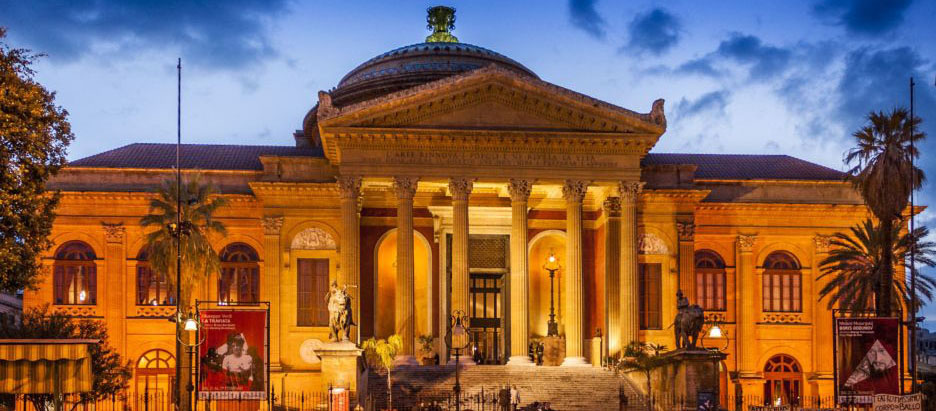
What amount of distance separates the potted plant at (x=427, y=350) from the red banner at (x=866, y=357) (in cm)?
1847

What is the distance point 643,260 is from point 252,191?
1771 cm

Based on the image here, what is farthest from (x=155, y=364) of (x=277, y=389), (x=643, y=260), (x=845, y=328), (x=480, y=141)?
(x=845, y=328)

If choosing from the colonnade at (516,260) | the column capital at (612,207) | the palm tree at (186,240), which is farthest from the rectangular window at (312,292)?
the column capital at (612,207)

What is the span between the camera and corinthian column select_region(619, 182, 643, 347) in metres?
44.4

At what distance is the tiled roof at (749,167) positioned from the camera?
2147 inches

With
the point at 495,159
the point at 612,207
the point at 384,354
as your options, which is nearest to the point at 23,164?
the point at 384,354

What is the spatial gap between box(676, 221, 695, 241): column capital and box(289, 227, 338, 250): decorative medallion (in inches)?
→ 602

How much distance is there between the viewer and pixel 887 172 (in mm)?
39812

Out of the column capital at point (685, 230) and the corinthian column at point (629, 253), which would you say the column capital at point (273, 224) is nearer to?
the corinthian column at point (629, 253)

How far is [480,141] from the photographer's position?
145ft

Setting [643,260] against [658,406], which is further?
[643,260]

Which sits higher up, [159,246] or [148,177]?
[148,177]

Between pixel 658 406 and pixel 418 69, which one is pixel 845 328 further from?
pixel 418 69

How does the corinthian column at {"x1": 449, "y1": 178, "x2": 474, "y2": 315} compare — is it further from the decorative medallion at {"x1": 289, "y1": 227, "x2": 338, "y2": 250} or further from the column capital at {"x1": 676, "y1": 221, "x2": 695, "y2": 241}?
the column capital at {"x1": 676, "y1": 221, "x2": 695, "y2": 241}
